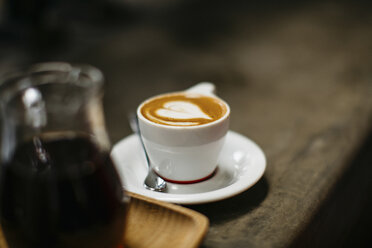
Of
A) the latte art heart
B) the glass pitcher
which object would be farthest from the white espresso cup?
the glass pitcher

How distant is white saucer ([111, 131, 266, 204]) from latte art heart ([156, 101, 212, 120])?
0.09 m

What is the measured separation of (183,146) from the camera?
0.51 meters

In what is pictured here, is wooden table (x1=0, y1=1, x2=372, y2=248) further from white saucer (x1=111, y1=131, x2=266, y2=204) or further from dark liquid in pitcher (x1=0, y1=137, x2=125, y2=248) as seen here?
dark liquid in pitcher (x1=0, y1=137, x2=125, y2=248)

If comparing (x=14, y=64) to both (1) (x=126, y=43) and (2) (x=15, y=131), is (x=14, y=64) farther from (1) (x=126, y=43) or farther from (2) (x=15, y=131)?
(2) (x=15, y=131)

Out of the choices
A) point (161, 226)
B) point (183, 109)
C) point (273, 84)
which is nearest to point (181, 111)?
point (183, 109)

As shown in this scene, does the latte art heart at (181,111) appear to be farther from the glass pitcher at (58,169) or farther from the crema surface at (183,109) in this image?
the glass pitcher at (58,169)

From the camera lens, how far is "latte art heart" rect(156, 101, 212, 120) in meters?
0.53

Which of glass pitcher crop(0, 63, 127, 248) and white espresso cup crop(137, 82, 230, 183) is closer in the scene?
glass pitcher crop(0, 63, 127, 248)

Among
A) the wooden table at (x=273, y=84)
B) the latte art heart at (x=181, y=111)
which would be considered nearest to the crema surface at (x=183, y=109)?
the latte art heart at (x=181, y=111)

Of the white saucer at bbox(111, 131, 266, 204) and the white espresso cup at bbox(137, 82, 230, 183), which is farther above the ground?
the white espresso cup at bbox(137, 82, 230, 183)

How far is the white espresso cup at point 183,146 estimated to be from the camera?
50 centimetres

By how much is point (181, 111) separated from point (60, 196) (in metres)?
0.24

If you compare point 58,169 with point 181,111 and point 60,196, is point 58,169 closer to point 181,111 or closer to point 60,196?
point 60,196

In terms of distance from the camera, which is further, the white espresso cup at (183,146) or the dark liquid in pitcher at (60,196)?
the white espresso cup at (183,146)
